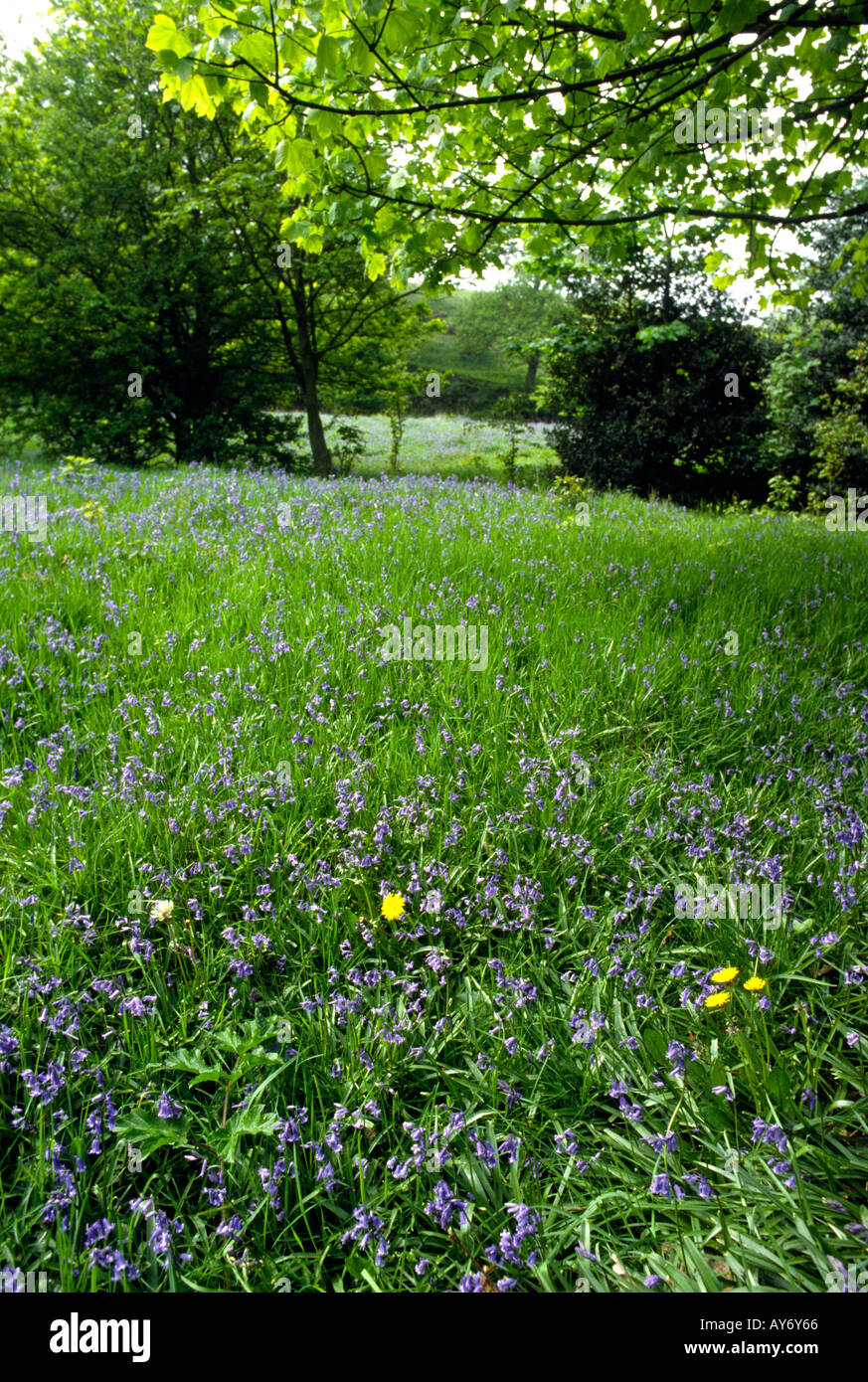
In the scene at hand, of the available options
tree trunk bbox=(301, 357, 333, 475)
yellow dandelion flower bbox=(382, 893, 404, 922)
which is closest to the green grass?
tree trunk bbox=(301, 357, 333, 475)

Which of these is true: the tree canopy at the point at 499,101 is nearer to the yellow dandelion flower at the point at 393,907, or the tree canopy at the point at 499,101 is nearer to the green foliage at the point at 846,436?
the yellow dandelion flower at the point at 393,907

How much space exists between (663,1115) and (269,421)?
623 inches

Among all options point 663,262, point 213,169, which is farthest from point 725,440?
point 213,169

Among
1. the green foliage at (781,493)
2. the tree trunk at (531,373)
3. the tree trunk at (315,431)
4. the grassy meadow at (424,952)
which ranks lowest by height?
the grassy meadow at (424,952)

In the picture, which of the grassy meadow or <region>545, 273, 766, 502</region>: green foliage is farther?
<region>545, 273, 766, 502</region>: green foliage

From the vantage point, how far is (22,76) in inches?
554

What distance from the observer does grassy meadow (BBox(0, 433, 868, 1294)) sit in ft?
5.57

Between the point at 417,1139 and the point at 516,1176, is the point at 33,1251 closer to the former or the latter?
the point at 417,1139

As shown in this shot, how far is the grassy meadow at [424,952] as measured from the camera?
170cm

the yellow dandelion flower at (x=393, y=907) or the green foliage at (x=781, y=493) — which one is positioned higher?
the green foliage at (x=781, y=493)

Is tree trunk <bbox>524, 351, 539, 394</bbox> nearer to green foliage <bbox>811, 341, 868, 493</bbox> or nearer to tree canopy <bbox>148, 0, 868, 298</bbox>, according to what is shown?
green foliage <bbox>811, 341, 868, 493</bbox>

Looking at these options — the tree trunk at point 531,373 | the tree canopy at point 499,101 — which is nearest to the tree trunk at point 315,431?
the tree canopy at point 499,101

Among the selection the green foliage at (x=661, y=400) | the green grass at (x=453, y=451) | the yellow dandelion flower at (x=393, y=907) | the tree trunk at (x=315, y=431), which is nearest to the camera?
the yellow dandelion flower at (x=393, y=907)

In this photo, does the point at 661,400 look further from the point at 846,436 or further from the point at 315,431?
the point at 315,431
